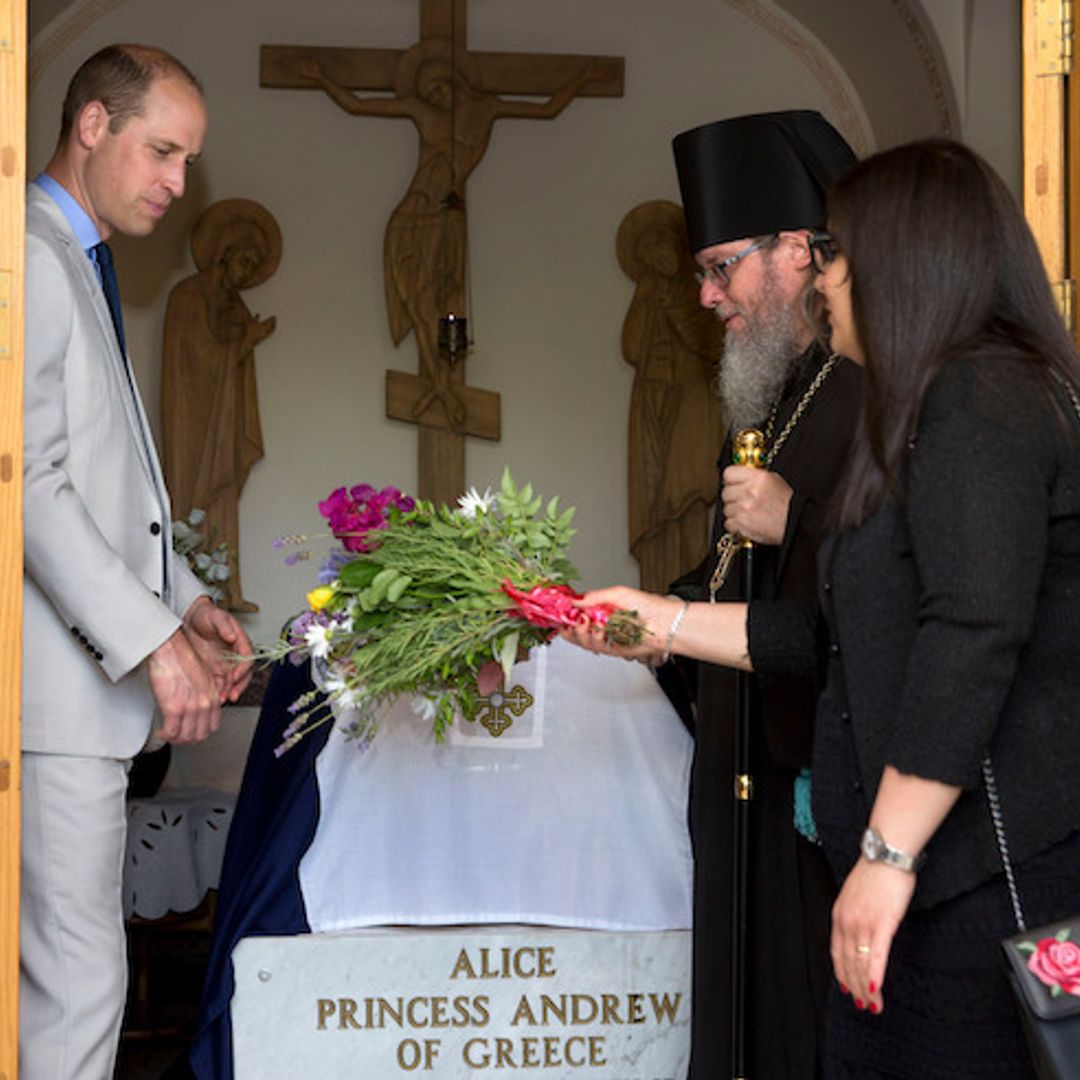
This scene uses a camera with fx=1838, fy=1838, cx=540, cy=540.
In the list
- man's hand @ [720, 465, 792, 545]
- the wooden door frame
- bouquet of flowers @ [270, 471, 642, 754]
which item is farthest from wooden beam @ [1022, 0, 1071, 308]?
bouquet of flowers @ [270, 471, 642, 754]

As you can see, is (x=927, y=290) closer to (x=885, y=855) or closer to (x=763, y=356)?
(x=885, y=855)

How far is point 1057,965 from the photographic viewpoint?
2037mm

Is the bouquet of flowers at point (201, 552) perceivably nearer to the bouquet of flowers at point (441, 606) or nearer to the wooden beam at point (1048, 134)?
the bouquet of flowers at point (441, 606)

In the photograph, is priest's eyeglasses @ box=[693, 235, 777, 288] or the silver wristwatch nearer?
the silver wristwatch

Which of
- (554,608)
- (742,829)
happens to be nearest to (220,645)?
(554,608)

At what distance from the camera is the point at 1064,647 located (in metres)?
2.21

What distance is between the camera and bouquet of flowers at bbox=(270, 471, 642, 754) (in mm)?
2896

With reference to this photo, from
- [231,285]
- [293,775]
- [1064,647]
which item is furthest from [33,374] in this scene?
[231,285]

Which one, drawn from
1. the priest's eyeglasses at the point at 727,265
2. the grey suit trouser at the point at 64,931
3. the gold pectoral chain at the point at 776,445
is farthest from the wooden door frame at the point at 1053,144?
the grey suit trouser at the point at 64,931

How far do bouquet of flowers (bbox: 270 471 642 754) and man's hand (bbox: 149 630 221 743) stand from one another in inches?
5.9

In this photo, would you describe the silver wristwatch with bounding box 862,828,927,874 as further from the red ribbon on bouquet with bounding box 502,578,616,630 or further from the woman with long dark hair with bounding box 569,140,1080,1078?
the red ribbon on bouquet with bounding box 502,578,616,630

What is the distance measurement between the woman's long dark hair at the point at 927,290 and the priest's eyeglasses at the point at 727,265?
54.5 inches

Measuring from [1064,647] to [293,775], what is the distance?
1.74 m

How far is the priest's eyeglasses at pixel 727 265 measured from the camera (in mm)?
3658
